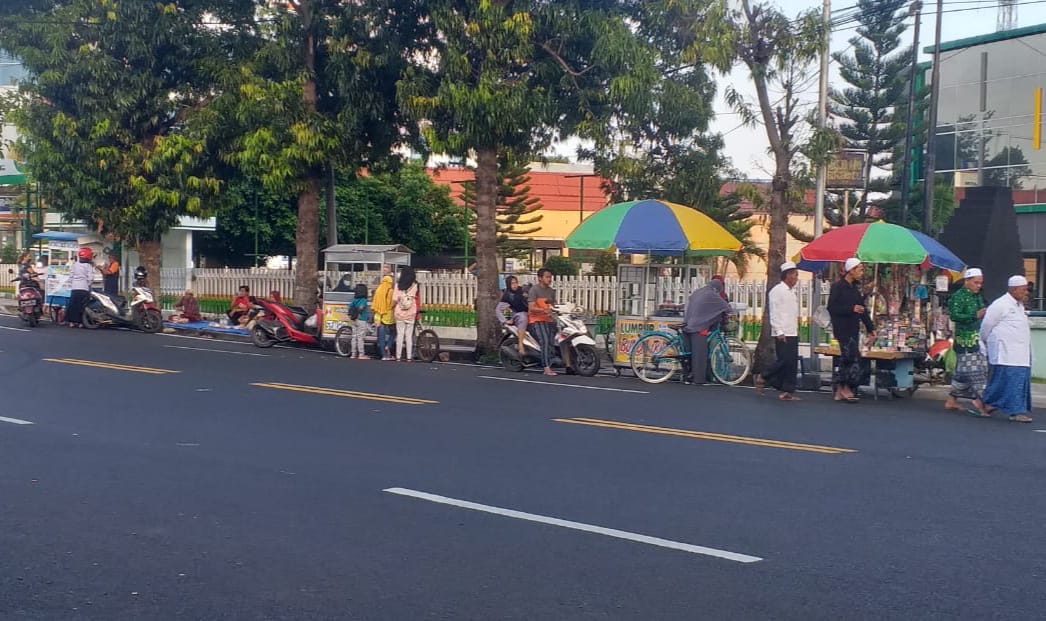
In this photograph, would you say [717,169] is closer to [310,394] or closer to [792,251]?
[310,394]

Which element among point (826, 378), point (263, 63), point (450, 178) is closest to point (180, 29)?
point (263, 63)

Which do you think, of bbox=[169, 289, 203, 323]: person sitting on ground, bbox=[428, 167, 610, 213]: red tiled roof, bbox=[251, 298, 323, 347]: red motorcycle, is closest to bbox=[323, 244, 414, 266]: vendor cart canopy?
bbox=[251, 298, 323, 347]: red motorcycle

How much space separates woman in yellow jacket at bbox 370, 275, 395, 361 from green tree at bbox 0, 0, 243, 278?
7.48 meters

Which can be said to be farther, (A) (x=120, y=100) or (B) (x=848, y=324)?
(A) (x=120, y=100)

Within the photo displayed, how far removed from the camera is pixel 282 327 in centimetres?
2308

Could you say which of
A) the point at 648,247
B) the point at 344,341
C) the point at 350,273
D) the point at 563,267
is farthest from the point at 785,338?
the point at 563,267

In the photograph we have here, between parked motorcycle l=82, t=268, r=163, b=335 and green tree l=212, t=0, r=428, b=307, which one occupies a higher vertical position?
green tree l=212, t=0, r=428, b=307

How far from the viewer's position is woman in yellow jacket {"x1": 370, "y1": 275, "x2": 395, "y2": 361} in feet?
69.2

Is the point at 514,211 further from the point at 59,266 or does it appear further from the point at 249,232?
the point at 59,266

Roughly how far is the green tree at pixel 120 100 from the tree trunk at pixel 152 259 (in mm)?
1715

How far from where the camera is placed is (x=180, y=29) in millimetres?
26703

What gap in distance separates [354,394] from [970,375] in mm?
7529

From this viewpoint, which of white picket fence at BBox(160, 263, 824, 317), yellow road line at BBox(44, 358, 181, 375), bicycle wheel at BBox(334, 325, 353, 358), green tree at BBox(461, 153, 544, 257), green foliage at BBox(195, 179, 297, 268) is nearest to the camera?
yellow road line at BBox(44, 358, 181, 375)

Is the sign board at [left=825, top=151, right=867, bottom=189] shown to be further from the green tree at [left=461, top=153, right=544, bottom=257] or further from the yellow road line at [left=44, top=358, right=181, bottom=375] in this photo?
the green tree at [left=461, top=153, right=544, bottom=257]
